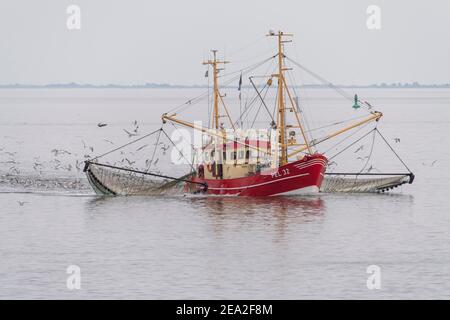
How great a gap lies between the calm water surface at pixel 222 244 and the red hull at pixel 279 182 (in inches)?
A: 34.4

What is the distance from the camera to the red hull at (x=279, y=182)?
79812 mm

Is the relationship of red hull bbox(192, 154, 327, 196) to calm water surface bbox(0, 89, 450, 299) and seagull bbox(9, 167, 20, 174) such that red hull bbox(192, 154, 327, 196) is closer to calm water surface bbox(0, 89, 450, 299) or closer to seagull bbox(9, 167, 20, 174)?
calm water surface bbox(0, 89, 450, 299)

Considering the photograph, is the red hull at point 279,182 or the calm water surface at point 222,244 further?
the red hull at point 279,182

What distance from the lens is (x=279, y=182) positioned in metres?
80.7

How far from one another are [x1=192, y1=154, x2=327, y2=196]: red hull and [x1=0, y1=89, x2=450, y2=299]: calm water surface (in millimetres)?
873

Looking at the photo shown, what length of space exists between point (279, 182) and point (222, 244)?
58.8 feet

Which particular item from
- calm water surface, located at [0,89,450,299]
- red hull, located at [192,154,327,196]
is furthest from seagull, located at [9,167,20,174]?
red hull, located at [192,154,327,196]

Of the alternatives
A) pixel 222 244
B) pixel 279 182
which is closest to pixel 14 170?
pixel 279 182

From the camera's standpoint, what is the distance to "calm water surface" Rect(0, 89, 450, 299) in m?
52.3

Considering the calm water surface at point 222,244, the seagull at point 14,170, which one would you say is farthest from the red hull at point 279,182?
the seagull at point 14,170

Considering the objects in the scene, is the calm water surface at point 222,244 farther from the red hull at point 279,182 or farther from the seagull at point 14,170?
the seagull at point 14,170

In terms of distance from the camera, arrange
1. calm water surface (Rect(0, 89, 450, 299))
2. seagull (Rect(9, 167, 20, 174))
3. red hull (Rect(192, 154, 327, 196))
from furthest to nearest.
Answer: seagull (Rect(9, 167, 20, 174)) → red hull (Rect(192, 154, 327, 196)) → calm water surface (Rect(0, 89, 450, 299))
